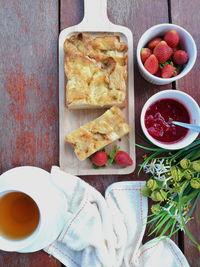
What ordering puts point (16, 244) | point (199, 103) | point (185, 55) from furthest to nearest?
point (199, 103) < point (185, 55) < point (16, 244)

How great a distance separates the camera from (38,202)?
112 cm

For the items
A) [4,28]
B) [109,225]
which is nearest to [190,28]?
[4,28]

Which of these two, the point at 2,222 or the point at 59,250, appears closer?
the point at 2,222

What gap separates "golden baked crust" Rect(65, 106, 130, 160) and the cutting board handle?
0.41 metres

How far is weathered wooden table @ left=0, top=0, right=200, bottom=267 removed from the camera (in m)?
1.42

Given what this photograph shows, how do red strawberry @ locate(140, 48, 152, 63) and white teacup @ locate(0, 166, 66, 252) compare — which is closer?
white teacup @ locate(0, 166, 66, 252)

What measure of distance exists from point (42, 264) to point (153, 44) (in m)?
1.07

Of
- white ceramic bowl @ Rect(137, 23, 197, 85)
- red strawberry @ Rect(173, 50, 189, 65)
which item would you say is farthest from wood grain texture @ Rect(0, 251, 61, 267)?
red strawberry @ Rect(173, 50, 189, 65)

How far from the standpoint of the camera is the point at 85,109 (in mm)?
1432

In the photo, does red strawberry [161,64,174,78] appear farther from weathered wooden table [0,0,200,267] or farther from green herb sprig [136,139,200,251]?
green herb sprig [136,139,200,251]

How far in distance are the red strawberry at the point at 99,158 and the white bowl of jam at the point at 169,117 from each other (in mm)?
214

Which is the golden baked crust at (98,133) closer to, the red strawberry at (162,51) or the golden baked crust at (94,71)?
the golden baked crust at (94,71)

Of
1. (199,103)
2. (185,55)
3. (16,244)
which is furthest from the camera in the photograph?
(199,103)

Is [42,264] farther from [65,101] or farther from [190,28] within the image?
[190,28]
